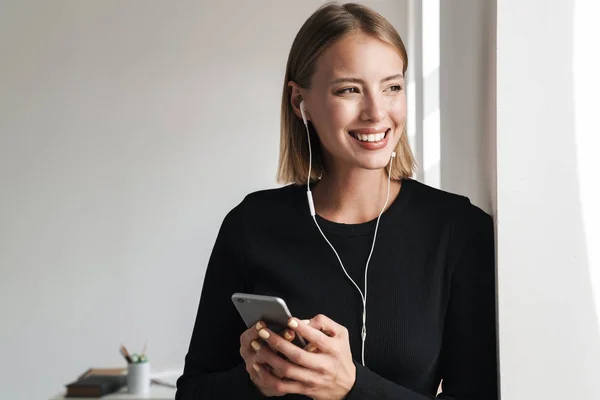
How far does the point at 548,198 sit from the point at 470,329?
344 mm

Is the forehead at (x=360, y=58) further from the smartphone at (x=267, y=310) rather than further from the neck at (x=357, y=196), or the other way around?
the smartphone at (x=267, y=310)

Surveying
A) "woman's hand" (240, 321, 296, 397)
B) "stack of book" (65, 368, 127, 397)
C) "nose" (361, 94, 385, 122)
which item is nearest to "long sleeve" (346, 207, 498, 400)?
"woman's hand" (240, 321, 296, 397)

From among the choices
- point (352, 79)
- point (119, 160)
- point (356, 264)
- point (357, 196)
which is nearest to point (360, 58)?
point (352, 79)

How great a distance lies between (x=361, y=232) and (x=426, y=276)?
16 cm

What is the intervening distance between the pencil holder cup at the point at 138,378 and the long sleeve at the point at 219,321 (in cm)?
163

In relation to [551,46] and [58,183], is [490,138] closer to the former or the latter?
[551,46]

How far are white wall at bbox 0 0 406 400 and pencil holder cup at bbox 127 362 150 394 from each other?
1890mm

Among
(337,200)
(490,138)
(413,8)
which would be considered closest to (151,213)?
(413,8)

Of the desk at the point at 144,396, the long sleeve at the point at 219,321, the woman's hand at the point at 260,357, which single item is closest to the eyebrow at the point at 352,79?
the long sleeve at the point at 219,321

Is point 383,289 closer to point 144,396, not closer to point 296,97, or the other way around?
point 296,97

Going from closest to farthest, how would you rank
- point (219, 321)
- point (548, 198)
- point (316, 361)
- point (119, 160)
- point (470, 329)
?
point (548, 198)
point (316, 361)
point (470, 329)
point (219, 321)
point (119, 160)

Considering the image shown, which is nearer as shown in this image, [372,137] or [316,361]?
[316,361]

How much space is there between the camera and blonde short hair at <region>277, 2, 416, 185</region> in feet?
4.86

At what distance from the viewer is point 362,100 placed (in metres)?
1.43
